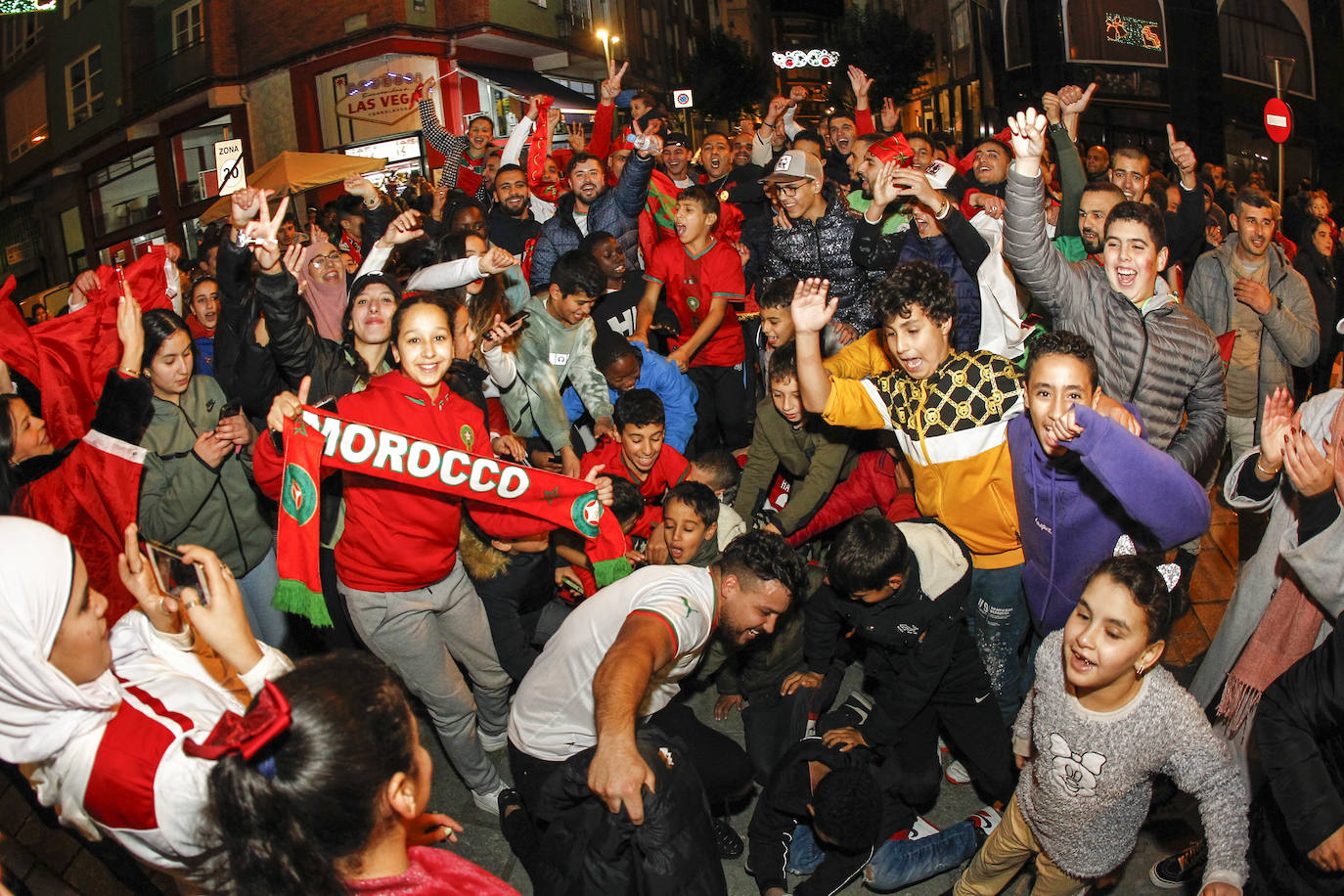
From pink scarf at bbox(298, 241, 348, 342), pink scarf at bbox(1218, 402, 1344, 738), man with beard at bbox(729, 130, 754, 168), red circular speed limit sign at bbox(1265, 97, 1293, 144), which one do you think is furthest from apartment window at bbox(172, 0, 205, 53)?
pink scarf at bbox(1218, 402, 1344, 738)

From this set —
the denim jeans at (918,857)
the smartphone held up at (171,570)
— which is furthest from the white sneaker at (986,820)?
the smartphone held up at (171,570)

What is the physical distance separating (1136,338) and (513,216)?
229 inches

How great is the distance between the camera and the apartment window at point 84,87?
91.9 feet

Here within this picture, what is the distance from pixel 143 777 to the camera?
213 cm

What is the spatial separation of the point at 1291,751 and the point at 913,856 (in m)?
1.65

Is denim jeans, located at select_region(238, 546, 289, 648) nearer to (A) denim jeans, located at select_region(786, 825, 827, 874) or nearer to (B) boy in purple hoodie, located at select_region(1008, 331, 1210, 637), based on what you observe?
(A) denim jeans, located at select_region(786, 825, 827, 874)

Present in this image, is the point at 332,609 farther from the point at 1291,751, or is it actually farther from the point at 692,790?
the point at 1291,751

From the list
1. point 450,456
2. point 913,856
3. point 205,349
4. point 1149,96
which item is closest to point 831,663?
point 913,856

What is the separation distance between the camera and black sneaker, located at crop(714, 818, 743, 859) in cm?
398

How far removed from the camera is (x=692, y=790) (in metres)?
2.65

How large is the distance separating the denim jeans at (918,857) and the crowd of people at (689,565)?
0.07ft

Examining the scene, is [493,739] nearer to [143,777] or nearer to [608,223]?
[143,777]

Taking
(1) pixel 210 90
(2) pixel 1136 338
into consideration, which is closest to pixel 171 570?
(2) pixel 1136 338

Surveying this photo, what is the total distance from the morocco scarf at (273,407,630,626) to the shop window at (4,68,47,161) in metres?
34.6
